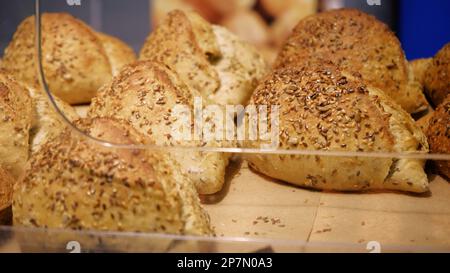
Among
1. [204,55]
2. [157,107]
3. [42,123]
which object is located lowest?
[42,123]

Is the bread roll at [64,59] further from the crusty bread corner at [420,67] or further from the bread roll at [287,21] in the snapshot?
the crusty bread corner at [420,67]

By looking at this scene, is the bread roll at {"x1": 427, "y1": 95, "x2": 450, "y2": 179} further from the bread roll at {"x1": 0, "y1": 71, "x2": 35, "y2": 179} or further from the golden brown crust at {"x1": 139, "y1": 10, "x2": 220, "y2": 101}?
the bread roll at {"x1": 0, "y1": 71, "x2": 35, "y2": 179}

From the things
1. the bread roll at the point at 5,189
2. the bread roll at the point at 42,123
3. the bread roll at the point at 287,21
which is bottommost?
the bread roll at the point at 5,189

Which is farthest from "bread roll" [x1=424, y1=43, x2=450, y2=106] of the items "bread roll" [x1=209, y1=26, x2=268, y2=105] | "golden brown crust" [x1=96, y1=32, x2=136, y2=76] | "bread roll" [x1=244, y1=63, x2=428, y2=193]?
"golden brown crust" [x1=96, y1=32, x2=136, y2=76]

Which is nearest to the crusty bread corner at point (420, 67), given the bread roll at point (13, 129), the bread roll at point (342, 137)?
the bread roll at point (342, 137)

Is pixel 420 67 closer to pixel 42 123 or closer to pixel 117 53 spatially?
pixel 117 53

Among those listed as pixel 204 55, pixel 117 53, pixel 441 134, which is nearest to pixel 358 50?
pixel 441 134
